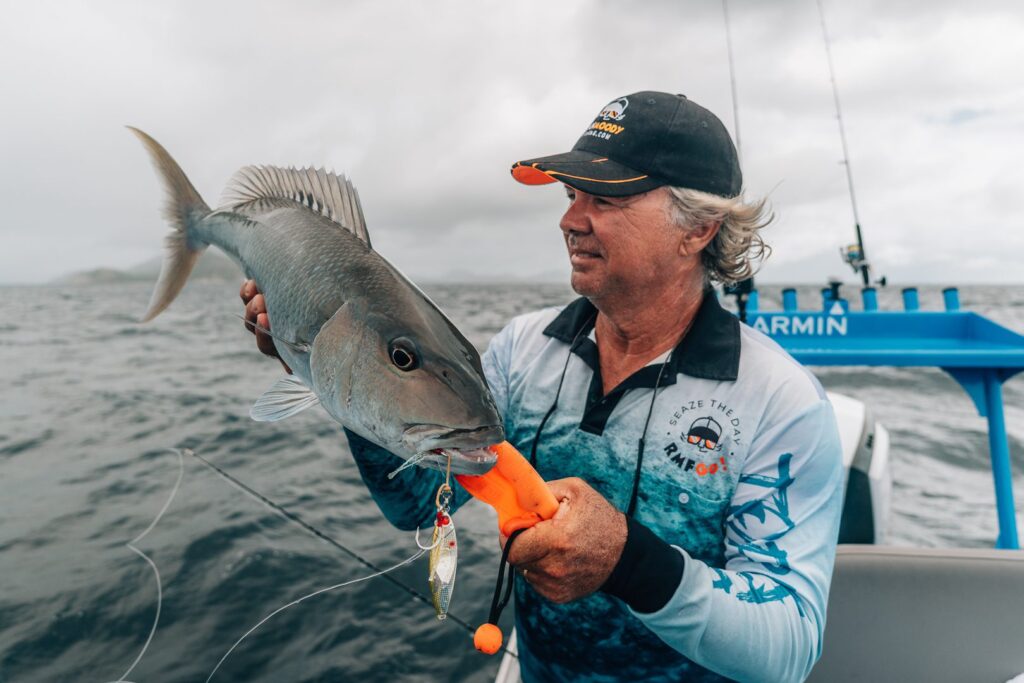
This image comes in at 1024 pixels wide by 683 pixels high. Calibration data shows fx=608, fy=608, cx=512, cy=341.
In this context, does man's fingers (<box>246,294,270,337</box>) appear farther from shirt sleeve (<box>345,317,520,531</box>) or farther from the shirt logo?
the shirt logo

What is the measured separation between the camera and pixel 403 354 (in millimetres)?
1428

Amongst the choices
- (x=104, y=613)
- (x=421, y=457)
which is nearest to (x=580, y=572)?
(x=421, y=457)

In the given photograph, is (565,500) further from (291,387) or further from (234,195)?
(234,195)

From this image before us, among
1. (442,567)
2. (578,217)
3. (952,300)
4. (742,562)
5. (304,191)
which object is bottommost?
(742,562)

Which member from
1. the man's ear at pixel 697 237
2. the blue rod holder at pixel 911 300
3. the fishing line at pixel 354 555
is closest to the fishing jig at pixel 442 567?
the man's ear at pixel 697 237

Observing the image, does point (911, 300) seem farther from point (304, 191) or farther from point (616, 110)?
point (304, 191)

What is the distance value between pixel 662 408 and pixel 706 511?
0.38 metres

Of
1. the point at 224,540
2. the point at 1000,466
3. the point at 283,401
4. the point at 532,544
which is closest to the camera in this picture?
the point at 532,544

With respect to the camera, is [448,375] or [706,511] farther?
[706,511]

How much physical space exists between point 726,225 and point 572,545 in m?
1.55

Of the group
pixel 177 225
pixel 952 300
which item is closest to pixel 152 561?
pixel 177 225

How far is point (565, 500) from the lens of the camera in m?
1.49

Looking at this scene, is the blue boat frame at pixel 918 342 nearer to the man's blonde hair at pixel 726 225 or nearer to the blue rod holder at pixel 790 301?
the blue rod holder at pixel 790 301

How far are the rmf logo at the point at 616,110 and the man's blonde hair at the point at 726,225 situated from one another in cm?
39
